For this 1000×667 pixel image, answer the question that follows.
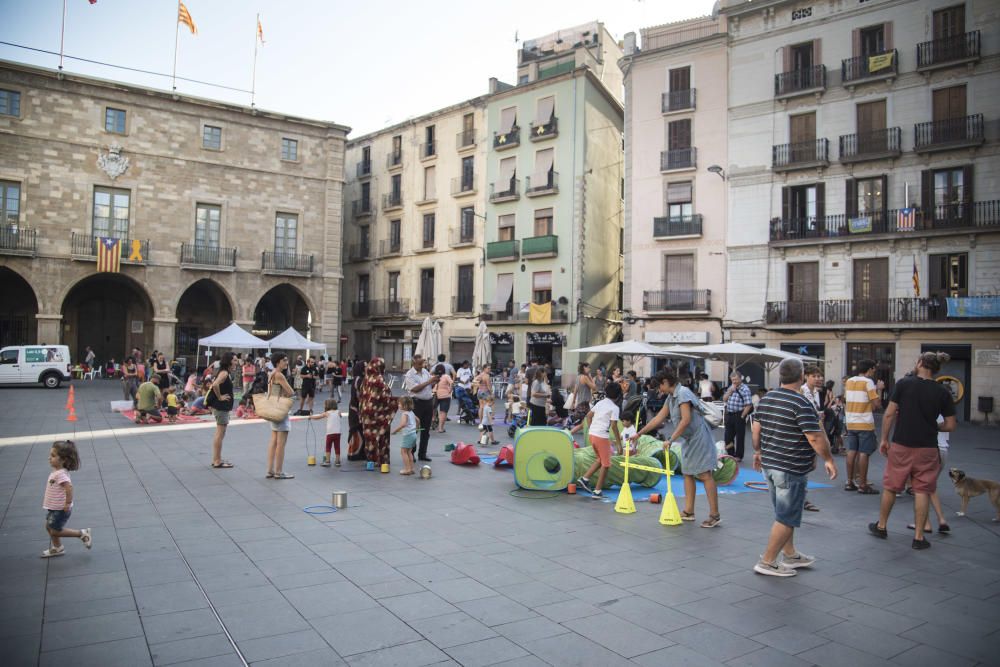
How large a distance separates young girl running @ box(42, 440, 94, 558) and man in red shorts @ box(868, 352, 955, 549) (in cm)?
741

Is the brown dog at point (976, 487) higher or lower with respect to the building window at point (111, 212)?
lower

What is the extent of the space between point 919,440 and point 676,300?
22.4m

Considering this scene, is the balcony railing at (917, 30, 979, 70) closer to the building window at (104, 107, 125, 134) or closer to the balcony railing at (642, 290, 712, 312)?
the balcony railing at (642, 290, 712, 312)

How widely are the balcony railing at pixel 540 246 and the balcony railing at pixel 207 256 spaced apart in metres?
14.6

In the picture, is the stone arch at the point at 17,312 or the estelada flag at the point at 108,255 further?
the stone arch at the point at 17,312

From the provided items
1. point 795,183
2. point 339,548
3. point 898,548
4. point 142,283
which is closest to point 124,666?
point 339,548

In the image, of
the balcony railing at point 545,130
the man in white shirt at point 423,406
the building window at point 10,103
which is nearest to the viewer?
the man in white shirt at point 423,406

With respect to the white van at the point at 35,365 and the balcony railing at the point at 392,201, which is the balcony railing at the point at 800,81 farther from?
the white van at the point at 35,365

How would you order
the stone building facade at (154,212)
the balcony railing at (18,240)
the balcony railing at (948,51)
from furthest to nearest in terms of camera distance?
the stone building facade at (154,212)
the balcony railing at (18,240)
the balcony railing at (948,51)

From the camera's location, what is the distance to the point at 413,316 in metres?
37.6

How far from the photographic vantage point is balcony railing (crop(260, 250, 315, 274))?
3362 centimetres

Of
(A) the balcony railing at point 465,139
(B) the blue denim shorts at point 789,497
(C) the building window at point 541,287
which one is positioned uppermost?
(A) the balcony railing at point 465,139

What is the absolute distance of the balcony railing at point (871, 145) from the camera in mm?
23859

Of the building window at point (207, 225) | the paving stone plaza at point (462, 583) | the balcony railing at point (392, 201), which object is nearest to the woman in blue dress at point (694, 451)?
the paving stone plaza at point (462, 583)
